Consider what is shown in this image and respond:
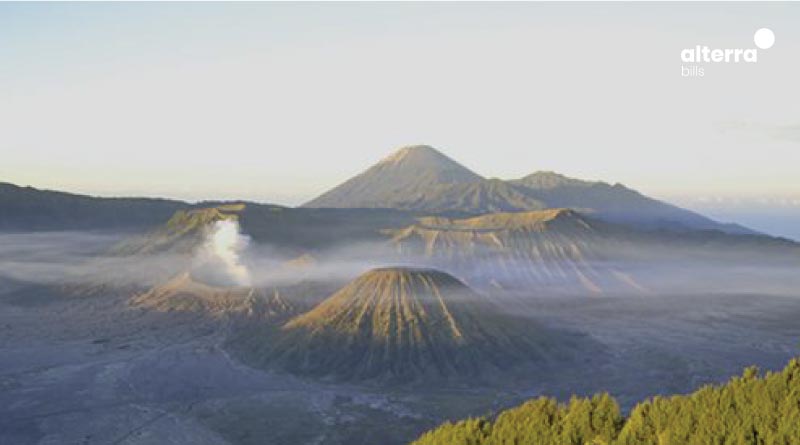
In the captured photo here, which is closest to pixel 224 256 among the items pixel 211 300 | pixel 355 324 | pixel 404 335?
pixel 211 300

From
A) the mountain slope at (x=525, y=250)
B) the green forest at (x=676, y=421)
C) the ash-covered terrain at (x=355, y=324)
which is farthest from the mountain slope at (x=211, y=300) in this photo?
the green forest at (x=676, y=421)

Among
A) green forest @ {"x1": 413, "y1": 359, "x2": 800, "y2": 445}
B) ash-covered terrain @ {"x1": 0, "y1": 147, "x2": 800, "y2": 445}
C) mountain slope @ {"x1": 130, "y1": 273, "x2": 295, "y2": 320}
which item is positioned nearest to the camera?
green forest @ {"x1": 413, "y1": 359, "x2": 800, "y2": 445}

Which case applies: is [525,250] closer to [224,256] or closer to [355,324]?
[224,256]

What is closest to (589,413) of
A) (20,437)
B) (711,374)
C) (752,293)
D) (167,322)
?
(20,437)

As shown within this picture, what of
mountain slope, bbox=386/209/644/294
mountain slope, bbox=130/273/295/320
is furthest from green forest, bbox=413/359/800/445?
mountain slope, bbox=386/209/644/294

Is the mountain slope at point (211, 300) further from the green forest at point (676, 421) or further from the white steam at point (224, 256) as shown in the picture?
the green forest at point (676, 421)

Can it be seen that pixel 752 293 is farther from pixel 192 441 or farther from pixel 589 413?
pixel 589 413

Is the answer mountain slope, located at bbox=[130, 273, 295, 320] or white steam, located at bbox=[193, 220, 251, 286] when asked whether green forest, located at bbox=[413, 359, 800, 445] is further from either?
white steam, located at bbox=[193, 220, 251, 286]
